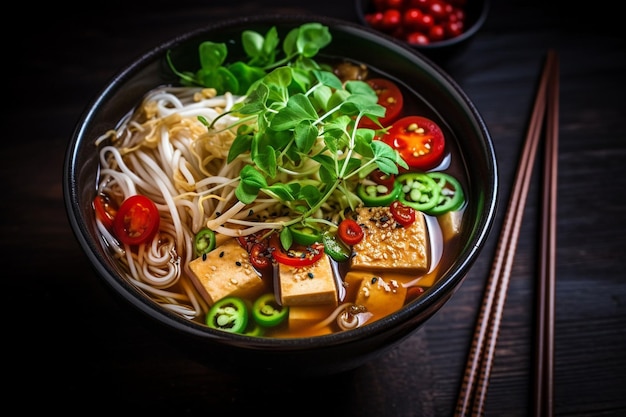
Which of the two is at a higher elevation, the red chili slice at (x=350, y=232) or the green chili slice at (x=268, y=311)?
the red chili slice at (x=350, y=232)

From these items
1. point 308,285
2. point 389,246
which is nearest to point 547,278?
point 389,246

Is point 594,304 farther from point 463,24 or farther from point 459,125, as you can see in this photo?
point 463,24

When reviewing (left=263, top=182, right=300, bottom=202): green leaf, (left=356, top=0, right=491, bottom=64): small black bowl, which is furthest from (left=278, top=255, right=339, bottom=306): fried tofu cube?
(left=356, top=0, right=491, bottom=64): small black bowl

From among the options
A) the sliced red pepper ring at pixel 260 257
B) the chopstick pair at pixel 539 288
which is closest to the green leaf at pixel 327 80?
the sliced red pepper ring at pixel 260 257

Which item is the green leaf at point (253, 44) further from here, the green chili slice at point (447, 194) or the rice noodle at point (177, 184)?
the green chili slice at point (447, 194)

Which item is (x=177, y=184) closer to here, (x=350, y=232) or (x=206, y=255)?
(x=206, y=255)

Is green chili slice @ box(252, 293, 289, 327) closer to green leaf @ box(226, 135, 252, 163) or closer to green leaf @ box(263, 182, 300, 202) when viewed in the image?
green leaf @ box(263, 182, 300, 202)

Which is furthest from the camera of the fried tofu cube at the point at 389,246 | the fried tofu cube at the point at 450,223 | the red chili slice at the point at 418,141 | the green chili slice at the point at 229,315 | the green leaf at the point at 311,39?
the green leaf at the point at 311,39
